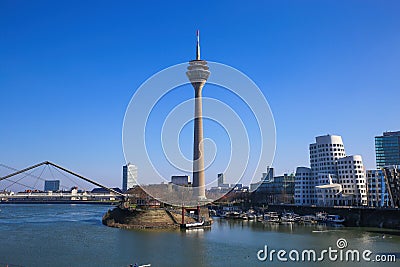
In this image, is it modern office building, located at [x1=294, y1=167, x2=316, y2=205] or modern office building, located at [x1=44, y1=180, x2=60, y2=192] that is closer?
modern office building, located at [x1=294, y1=167, x2=316, y2=205]

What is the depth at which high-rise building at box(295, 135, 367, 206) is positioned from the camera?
42.9 meters

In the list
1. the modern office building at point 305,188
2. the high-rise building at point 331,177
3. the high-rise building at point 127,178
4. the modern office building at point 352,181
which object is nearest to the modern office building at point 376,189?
the modern office building at point 352,181

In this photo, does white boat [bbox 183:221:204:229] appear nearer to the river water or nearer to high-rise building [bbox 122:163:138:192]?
the river water

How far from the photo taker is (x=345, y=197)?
139 feet

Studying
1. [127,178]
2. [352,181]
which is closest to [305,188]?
[352,181]

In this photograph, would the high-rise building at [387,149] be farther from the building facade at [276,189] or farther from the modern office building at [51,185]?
the modern office building at [51,185]

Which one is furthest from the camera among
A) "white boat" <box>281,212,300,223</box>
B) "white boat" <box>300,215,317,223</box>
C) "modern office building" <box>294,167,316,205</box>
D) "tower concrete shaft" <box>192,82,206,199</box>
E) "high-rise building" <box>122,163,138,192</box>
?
"high-rise building" <box>122,163,138,192</box>

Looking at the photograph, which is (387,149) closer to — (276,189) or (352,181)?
(276,189)

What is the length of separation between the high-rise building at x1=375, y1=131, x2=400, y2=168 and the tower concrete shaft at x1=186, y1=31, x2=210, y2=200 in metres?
33.5

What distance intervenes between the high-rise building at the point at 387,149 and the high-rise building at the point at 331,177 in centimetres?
2394

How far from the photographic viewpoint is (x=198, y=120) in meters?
53.8

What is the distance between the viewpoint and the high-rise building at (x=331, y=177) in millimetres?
42906

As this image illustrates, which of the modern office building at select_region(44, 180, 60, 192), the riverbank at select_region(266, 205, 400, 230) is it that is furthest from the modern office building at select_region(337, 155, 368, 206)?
the modern office building at select_region(44, 180, 60, 192)

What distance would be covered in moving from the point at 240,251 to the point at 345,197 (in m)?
26.6
